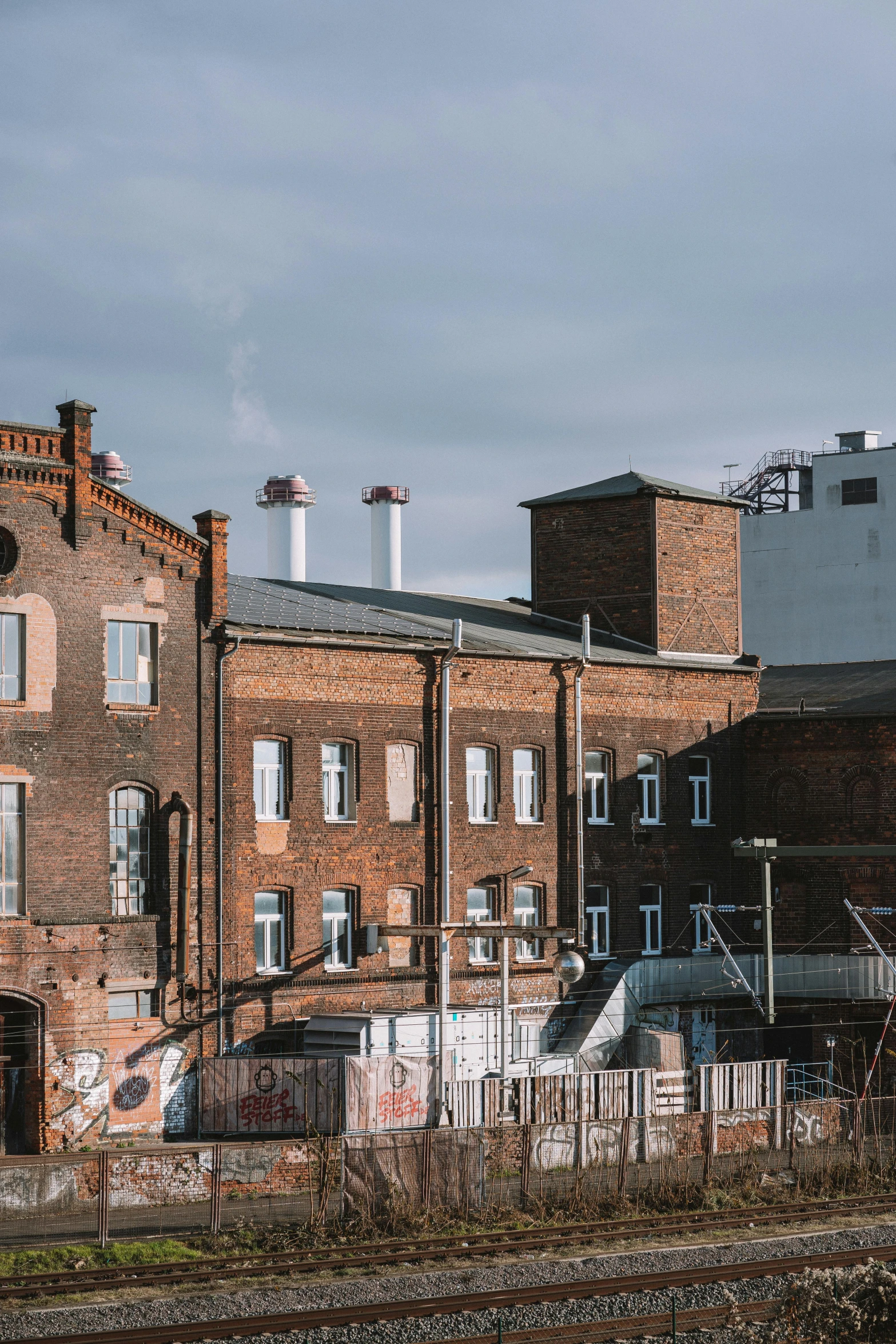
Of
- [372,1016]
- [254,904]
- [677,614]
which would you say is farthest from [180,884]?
[677,614]

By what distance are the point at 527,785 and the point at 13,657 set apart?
12808 millimetres

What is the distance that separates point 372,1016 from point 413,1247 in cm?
1009

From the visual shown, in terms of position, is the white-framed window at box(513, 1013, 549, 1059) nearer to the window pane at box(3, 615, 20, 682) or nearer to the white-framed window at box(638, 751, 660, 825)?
the white-framed window at box(638, 751, 660, 825)

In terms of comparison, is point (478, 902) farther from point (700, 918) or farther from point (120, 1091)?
point (120, 1091)

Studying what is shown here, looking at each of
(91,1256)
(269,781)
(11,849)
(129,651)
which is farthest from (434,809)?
(91,1256)

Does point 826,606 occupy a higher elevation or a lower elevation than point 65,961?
higher

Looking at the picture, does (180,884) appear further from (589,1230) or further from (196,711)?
(589,1230)

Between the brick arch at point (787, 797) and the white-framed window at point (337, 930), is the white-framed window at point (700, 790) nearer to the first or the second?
the brick arch at point (787, 797)

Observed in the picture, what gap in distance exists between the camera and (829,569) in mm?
61250

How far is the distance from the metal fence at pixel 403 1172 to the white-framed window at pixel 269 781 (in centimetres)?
735

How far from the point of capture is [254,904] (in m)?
35.4

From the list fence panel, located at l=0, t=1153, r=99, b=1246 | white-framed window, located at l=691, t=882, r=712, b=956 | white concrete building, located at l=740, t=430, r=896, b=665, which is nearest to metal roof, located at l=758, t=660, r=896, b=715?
white-framed window, located at l=691, t=882, r=712, b=956

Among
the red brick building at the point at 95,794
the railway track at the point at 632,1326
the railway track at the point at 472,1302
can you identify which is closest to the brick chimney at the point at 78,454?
the red brick building at the point at 95,794

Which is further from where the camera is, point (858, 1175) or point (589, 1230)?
point (858, 1175)
